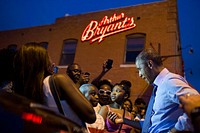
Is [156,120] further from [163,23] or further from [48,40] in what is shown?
[48,40]

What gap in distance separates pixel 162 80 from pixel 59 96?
161cm

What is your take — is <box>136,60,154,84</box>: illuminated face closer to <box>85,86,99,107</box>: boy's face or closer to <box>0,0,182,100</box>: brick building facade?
<box>85,86,99,107</box>: boy's face

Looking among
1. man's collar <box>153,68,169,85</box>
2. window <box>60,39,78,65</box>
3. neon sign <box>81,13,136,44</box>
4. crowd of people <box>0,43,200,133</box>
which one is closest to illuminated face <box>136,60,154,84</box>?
crowd of people <box>0,43,200,133</box>

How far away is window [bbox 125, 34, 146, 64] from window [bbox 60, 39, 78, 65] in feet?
13.5

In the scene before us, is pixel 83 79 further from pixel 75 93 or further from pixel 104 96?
pixel 75 93

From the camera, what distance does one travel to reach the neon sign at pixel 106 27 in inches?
559

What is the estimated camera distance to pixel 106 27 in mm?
14789

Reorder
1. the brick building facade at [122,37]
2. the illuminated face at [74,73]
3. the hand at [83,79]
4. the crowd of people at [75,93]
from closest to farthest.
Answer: the crowd of people at [75,93], the illuminated face at [74,73], the hand at [83,79], the brick building facade at [122,37]

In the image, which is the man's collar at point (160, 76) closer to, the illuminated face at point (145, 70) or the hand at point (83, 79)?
the illuminated face at point (145, 70)

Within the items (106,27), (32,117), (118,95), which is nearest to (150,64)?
(118,95)

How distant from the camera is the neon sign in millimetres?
14211

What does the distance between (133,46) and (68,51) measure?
4986 millimetres

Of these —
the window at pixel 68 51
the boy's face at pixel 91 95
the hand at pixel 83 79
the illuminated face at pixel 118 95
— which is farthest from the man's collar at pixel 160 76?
the window at pixel 68 51

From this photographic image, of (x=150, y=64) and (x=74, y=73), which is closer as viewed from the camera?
(x=150, y=64)
